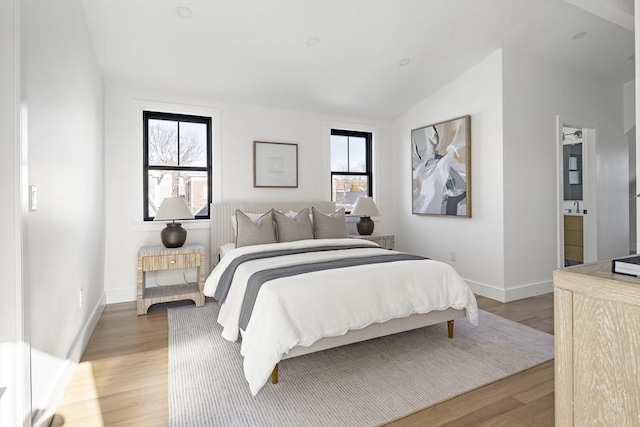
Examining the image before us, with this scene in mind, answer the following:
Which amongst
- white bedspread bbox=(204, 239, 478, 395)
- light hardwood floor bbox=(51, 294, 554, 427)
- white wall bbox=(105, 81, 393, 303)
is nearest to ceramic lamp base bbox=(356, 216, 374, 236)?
white wall bbox=(105, 81, 393, 303)

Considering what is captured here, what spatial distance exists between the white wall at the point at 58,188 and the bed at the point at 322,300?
3.22ft

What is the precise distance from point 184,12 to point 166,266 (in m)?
2.36

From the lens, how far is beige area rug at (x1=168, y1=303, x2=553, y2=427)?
1764 millimetres

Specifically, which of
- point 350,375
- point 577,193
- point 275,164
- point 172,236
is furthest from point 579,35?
point 172,236

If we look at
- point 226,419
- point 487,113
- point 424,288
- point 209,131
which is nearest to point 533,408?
point 424,288

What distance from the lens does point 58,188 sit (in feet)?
6.42

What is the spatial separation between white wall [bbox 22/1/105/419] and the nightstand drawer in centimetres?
46

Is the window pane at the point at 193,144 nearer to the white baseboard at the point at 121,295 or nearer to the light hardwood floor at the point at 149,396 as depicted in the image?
the white baseboard at the point at 121,295

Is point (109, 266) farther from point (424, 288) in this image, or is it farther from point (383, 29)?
point (383, 29)

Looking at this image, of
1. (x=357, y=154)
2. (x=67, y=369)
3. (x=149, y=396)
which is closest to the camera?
(x=149, y=396)

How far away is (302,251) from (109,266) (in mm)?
2245

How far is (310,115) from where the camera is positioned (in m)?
4.70

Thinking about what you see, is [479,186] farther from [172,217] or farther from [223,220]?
[172,217]

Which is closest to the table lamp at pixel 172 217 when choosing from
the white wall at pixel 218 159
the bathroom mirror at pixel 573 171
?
the white wall at pixel 218 159
